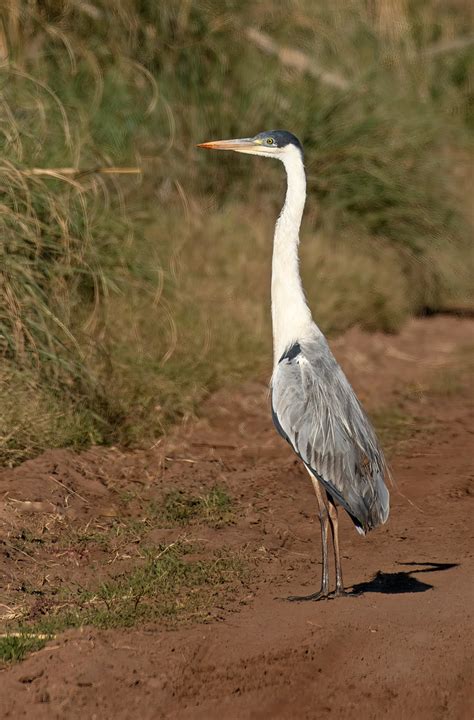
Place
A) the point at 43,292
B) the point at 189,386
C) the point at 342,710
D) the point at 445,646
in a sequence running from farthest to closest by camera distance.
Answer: the point at 189,386 → the point at 43,292 → the point at 445,646 → the point at 342,710

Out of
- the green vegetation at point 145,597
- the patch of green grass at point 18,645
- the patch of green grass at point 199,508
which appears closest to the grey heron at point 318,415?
the green vegetation at point 145,597

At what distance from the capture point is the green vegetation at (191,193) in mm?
6633

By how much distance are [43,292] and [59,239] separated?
43 cm

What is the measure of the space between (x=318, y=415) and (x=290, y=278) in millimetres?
784

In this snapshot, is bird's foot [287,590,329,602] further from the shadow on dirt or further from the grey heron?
the shadow on dirt

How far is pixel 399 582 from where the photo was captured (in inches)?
202

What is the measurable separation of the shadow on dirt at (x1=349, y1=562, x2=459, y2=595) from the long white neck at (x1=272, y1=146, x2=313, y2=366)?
44.9 inches

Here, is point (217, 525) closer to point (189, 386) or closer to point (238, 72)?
point (189, 386)

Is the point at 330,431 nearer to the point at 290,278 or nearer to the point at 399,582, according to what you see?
the point at 399,582

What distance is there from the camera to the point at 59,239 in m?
6.80

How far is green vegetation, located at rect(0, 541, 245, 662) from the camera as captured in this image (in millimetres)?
4445

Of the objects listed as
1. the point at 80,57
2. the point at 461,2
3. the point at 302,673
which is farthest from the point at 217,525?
the point at 461,2

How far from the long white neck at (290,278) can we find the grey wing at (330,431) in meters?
0.17

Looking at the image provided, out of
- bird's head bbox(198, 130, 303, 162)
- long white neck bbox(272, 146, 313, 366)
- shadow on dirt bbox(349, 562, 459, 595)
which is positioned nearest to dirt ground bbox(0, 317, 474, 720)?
shadow on dirt bbox(349, 562, 459, 595)
